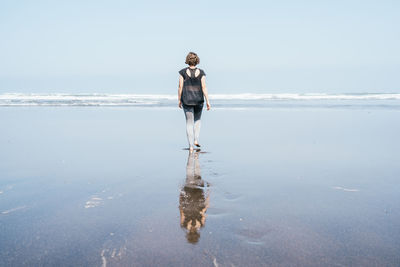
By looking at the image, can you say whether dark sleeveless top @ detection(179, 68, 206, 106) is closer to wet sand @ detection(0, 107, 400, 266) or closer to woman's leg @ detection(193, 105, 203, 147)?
woman's leg @ detection(193, 105, 203, 147)

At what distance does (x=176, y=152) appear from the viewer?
6762 millimetres

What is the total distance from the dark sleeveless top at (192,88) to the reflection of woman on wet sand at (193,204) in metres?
2.08

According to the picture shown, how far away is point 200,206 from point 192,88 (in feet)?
12.2

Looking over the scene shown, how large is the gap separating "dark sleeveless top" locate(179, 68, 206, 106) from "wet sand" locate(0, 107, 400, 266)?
1.08 m

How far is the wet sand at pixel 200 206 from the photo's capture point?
2445mm

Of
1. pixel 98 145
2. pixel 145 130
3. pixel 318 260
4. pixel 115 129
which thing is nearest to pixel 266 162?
pixel 318 260

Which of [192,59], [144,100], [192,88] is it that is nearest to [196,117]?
[192,88]

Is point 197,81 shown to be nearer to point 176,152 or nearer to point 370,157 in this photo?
point 176,152

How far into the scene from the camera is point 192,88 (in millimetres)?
6766

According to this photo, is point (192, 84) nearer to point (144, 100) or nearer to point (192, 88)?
point (192, 88)

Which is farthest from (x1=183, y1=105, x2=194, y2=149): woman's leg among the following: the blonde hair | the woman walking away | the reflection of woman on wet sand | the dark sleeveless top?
the reflection of woman on wet sand

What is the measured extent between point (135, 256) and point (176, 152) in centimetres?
439

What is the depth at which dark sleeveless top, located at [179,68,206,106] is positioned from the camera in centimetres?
676

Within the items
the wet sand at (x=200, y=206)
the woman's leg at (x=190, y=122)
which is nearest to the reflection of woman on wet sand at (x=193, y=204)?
the wet sand at (x=200, y=206)
